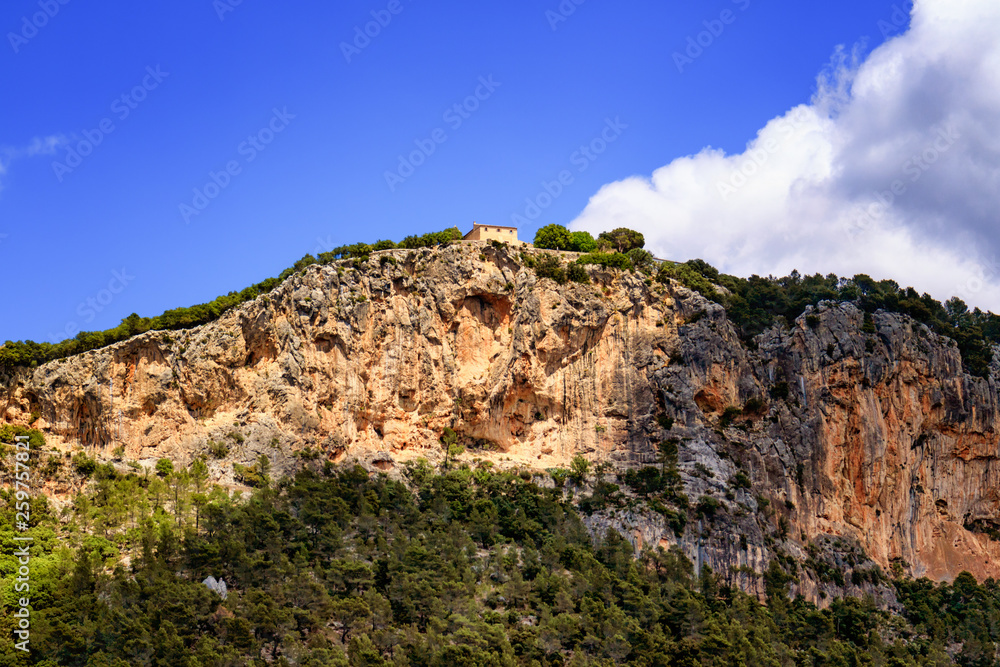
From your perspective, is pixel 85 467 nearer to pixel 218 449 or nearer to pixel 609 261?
pixel 218 449

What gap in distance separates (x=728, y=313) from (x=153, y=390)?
138ft

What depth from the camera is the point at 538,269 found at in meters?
90.2

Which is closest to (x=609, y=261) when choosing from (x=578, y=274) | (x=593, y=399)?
(x=578, y=274)

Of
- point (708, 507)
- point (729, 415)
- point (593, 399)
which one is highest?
point (593, 399)

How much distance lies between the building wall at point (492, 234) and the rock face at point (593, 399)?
203 centimetres

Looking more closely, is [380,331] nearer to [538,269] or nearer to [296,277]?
[296,277]

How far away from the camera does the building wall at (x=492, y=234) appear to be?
92500mm

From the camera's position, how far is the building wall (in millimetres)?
92500

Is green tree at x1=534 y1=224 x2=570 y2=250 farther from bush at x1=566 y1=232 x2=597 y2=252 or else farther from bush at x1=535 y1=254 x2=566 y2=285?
bush at x1=535 y1=254 x2=566 y2=285

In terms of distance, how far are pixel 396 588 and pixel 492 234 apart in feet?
108

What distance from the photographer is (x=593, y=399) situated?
87062 millimetres

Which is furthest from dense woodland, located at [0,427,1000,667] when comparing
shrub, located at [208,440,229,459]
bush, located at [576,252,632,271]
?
bush, located at [576,252,632,271]

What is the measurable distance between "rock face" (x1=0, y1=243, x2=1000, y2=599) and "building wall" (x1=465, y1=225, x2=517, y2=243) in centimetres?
203

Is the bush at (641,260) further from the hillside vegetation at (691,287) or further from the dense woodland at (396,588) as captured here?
the dense woodland at (396,588)
